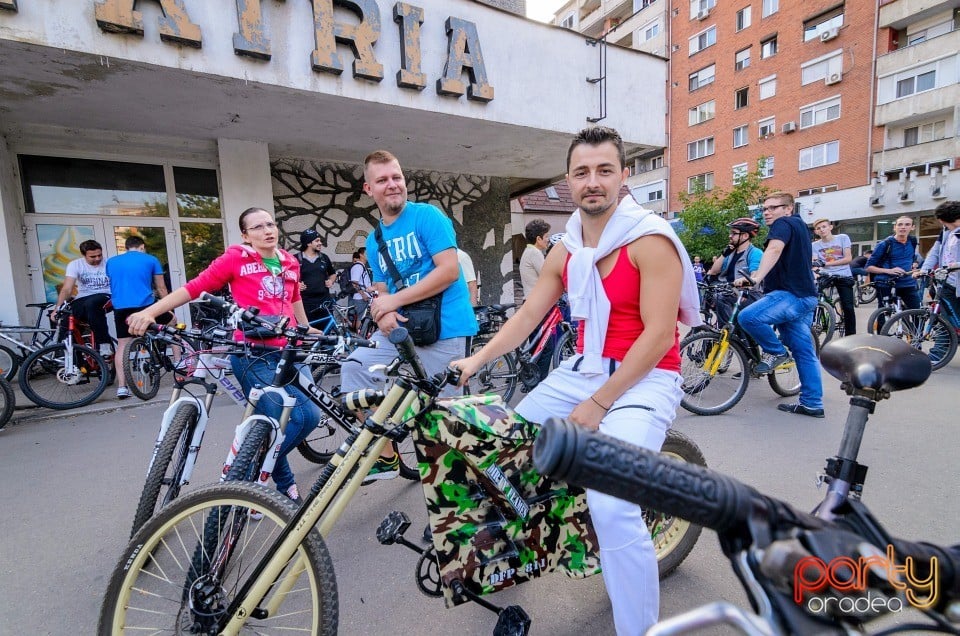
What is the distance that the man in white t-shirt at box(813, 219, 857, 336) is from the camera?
23.7 ft

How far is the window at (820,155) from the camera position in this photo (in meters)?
24.4

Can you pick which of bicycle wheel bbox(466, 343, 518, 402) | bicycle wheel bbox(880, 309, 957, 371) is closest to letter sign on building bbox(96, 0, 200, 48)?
bicycle wheel bbox(466, 343, 518, 402)

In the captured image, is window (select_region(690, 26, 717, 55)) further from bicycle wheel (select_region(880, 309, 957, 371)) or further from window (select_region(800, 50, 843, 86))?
bicycle wheel (select_region(880, 309, 957, 371))

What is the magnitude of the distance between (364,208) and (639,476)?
32.1 ft

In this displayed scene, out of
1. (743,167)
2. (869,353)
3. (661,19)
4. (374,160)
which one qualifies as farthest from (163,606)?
(661,19)

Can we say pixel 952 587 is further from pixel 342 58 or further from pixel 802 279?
pixel 342 58

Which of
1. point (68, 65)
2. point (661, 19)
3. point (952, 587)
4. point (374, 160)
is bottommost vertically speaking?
point (952, 587)

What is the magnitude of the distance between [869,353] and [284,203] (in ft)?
30.0

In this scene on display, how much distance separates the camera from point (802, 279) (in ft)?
15.0

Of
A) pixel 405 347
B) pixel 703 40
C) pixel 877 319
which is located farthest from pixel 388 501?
pixel 703 40

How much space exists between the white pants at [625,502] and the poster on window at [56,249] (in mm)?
8509

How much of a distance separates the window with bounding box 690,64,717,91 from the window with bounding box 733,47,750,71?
1.26 metres

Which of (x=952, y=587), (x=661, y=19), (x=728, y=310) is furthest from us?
(x=661, y=19)

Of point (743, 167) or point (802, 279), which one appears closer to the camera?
point (802, 279)
